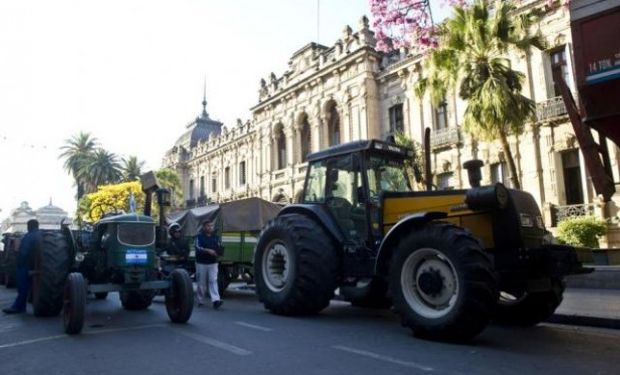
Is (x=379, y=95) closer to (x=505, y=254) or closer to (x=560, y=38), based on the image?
(x=560, y=38)

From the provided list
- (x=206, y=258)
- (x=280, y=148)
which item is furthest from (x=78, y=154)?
(x=206, y=258)

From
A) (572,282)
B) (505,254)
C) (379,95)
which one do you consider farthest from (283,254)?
(379,95)

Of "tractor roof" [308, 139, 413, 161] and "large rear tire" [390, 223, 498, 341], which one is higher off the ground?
"tractor roof" [308, 139, 413, 161]

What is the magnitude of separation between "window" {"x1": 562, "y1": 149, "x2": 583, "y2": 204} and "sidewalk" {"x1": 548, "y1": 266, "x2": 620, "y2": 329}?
26.2 feet

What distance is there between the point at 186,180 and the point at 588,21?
4888 centimetres

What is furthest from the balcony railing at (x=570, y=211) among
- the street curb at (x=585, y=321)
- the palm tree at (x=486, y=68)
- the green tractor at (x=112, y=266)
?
the green tractor at (x=112, y=266)

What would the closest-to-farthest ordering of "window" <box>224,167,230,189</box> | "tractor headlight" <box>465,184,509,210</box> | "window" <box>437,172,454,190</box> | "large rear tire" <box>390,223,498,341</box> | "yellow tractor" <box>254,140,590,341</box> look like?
"large rear tire" <box>390,223,498,341</box>
"yellow tractor" <box>254,140,590,341</box>
"tractor headlight" <box>465,184,509,210</box>
"window" <box>437,172,454,190</box>
"window" <box>224,167,230,189</box>

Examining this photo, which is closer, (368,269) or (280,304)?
(368,269)

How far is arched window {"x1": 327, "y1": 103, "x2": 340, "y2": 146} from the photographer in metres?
31.1

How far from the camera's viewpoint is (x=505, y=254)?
641 cm

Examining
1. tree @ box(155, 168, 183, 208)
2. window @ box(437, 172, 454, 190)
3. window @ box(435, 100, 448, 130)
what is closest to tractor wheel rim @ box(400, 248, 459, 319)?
window @ box(437, 172, 454, 190)

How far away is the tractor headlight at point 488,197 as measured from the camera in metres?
6.18

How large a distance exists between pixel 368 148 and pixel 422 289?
2707 mm

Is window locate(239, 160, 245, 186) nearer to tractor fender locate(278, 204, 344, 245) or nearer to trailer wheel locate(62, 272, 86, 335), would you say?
tractor fender locate(278, 204, 344, 245)
